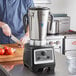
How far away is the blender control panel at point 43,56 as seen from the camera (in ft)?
4.75

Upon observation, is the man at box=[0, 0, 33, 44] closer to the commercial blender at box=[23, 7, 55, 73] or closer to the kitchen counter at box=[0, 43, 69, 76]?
the kitchen counter at box=[0, 43, 69, 76]

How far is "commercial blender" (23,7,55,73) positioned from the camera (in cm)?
145

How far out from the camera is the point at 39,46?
1.46 meters

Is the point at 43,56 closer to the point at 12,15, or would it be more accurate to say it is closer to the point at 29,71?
the point at 29,71

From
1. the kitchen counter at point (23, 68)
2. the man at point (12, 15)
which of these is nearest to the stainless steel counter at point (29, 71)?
the kitchen counter at point (23, 68)

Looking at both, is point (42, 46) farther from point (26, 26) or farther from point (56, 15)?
point (56, 15)

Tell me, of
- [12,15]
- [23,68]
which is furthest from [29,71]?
[12,15]

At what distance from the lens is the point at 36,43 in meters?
1.47

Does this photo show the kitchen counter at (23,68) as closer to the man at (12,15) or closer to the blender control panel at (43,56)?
the blender control panel at (43,56)

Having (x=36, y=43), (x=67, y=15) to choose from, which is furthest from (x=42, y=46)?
(x=67, y=15)

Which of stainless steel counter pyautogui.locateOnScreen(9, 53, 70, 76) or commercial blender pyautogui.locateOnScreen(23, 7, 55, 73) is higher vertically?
commercial blender pyautogui.locateOnScreen(23, 7, 55, 73)

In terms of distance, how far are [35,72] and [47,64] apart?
0.30 ft

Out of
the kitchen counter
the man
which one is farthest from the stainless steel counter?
the man

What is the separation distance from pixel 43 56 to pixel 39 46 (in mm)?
68
